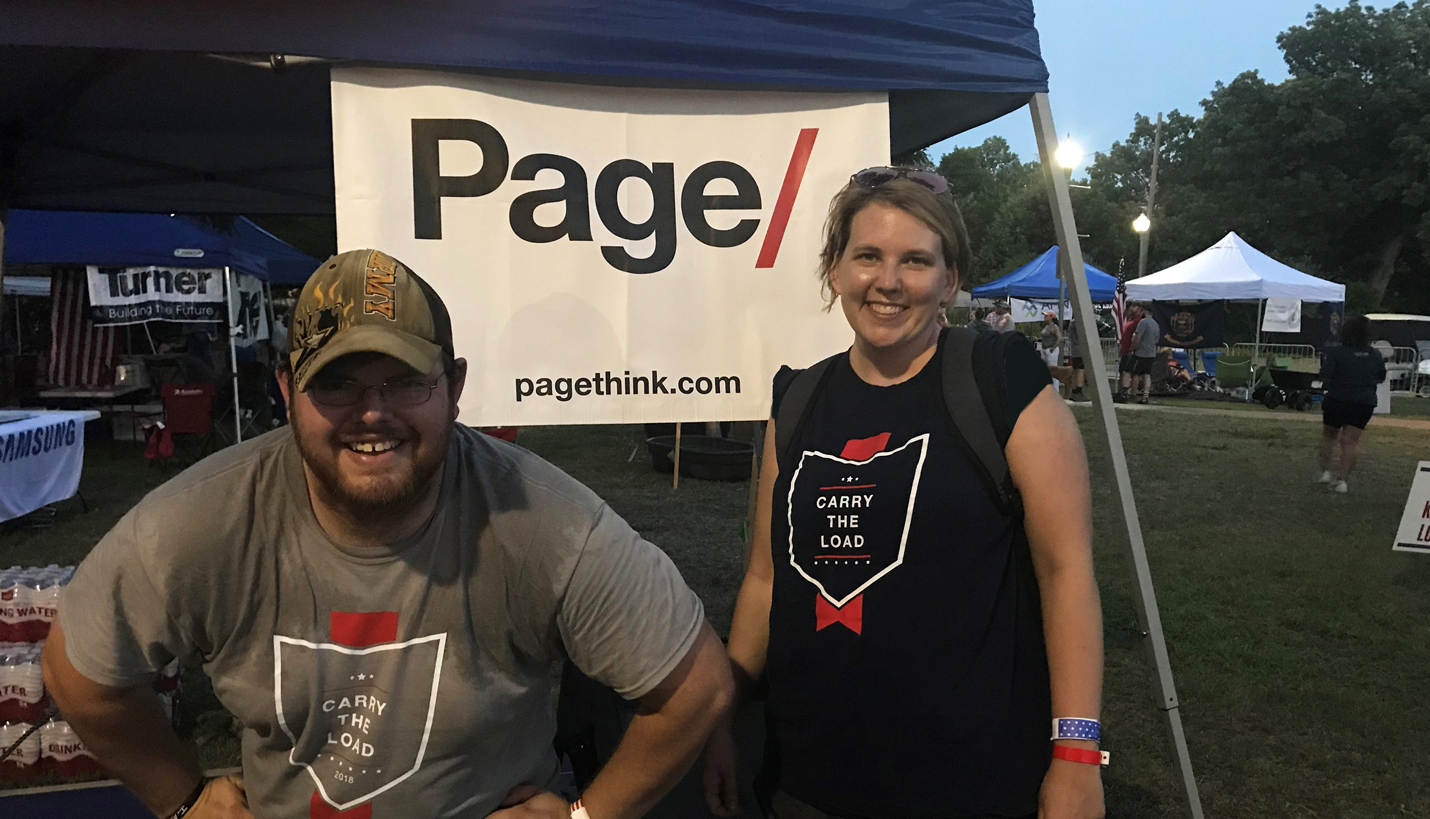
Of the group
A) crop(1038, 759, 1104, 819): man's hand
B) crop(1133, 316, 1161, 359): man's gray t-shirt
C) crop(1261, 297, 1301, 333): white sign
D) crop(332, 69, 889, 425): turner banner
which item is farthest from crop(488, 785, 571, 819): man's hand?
crop(1261, 297, 1301, 333): white sign

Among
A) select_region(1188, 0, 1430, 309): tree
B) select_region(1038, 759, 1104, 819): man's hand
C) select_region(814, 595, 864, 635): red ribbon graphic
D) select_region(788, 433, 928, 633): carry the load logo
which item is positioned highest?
select_region(1188, 0, 1430, 309): tree

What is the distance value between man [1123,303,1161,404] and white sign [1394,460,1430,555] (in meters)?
12.7

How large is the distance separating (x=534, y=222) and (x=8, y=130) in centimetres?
246

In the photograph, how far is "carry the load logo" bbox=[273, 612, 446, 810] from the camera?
1379mm

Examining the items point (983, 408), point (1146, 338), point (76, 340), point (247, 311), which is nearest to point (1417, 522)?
point (983, 408)

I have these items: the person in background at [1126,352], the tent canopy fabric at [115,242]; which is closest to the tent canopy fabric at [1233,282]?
the person in background at [1126,352]

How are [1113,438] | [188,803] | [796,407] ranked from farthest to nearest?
[1113,438], [796,407], [188,803]

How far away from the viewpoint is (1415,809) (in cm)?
339

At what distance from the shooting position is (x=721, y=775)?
184 cm

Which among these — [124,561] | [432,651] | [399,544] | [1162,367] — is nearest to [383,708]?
[432,651]

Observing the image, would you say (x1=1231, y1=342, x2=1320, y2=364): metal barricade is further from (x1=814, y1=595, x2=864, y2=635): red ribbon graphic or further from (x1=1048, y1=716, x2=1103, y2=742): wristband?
(x1=814, y1=595, x2=864, y2=635): red ribbon graphic

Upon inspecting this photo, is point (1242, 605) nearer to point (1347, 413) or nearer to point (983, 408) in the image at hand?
point (1347, 413)

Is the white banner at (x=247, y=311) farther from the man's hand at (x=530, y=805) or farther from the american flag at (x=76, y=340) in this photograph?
the man's hand at (x=530, y=805)

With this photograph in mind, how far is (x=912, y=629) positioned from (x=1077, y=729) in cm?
32
